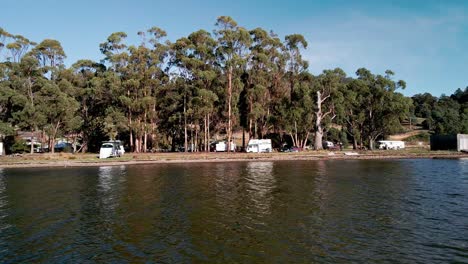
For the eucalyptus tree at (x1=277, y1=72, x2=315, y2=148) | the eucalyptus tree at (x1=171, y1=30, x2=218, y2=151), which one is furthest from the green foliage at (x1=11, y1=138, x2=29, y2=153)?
the eucalyptus tree at (x1=277, y1=72, x2=315, y2=148)

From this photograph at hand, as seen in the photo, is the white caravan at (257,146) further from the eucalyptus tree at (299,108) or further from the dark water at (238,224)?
the dark water at (238,224)

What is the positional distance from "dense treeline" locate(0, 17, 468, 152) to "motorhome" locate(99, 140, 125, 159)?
9046mm

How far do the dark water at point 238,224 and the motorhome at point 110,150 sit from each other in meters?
34.8

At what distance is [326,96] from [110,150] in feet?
153

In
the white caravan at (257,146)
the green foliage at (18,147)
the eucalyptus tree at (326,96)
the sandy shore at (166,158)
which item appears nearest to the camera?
the sandy shore at (166,158)

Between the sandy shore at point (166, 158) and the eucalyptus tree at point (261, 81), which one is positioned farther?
the eucalyptus tree at point (261, 81)

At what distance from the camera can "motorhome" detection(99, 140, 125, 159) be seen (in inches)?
2517

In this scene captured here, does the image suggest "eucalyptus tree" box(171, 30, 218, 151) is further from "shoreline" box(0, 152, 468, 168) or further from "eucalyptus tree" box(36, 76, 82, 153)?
"eucalyptus tree" box(36, 76, 82, 153)

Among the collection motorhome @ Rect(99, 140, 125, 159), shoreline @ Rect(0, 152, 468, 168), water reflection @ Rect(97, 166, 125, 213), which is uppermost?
motorhome @ Rect(99, 140, 125, 159)

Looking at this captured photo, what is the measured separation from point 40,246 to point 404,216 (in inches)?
622

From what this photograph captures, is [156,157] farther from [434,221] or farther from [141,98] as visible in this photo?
[434,221]

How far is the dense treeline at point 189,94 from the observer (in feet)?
246

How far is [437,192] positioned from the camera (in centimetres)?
2580

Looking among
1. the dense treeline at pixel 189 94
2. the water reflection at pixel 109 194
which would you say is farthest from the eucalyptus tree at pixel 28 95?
the water reflection at pixel 109 194
